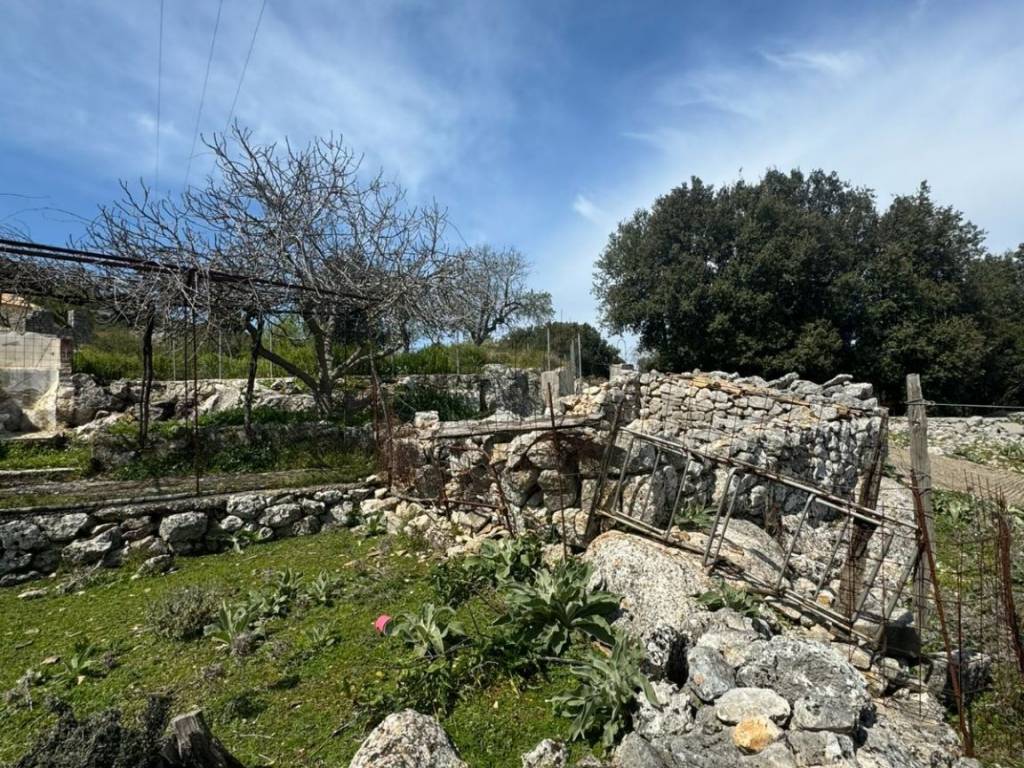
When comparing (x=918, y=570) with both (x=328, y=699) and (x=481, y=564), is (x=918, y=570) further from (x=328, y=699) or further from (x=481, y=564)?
(x=328, y=699)

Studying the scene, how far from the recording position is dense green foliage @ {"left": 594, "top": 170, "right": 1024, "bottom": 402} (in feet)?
78.0

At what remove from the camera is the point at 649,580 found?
4.46 metres

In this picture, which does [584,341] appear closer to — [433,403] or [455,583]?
[433,403]

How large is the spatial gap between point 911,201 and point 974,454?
17.5 metres

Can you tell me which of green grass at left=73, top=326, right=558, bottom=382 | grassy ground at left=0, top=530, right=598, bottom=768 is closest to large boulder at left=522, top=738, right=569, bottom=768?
grassy ground at left=0, top=530, right=598, bottom=768

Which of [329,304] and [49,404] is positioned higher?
[329,304]

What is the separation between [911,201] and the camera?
2695 centimetres

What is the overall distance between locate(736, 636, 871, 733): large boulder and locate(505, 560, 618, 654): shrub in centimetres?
104

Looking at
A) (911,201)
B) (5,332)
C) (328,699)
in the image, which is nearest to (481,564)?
(328,699)

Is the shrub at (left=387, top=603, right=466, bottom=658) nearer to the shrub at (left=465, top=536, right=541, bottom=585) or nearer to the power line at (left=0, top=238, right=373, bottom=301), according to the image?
the shrub at (left=465, top=536, right=541, bottom=585)

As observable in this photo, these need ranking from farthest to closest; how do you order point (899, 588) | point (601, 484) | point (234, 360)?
1. point (234, 360)
2. point (601, 484)
3. point (899, 588)

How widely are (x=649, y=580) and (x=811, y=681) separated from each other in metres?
1.58

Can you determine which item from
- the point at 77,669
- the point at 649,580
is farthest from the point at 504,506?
the point at 77,669

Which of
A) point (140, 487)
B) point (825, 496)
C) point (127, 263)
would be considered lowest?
point (140, 487)
